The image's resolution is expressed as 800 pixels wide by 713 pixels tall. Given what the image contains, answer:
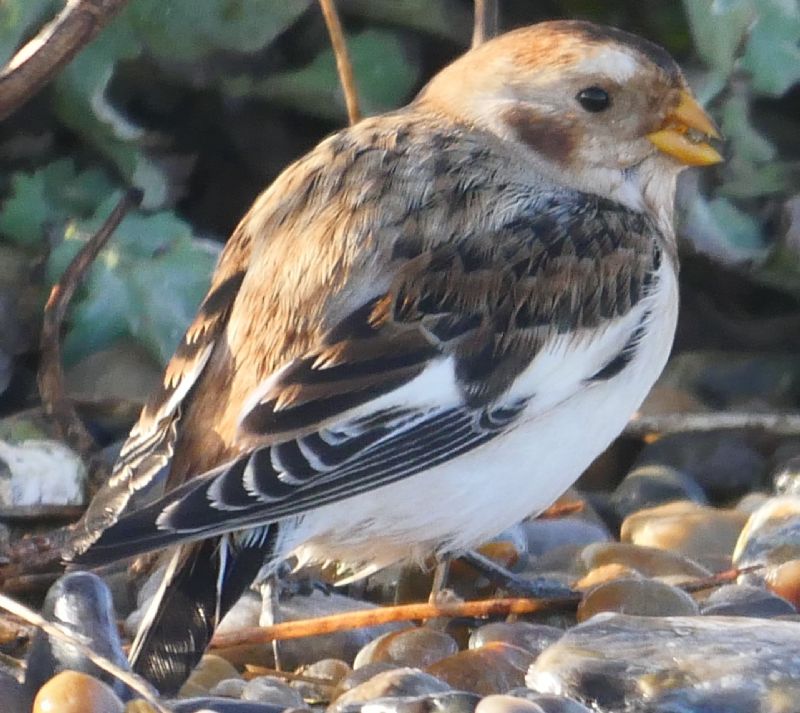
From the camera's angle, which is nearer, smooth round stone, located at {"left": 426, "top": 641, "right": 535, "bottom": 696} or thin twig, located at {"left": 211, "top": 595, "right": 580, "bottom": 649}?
smooth round stone, located at {"left": 426, "top": 641, "right": 535, "bottom": 696}

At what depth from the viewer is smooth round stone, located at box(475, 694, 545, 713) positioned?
7.01 feet

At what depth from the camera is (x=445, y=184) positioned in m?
2.82

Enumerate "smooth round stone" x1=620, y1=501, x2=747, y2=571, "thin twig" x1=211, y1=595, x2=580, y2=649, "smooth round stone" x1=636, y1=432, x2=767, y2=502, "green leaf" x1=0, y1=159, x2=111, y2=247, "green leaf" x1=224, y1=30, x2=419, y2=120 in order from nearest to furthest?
"thin twig" x1=211, y1=595, x2=580, y2=649, "smooth round stone" x1=620, y1=501, x2=747, y2=571, "smooth round stone" x1=636, y1=432, x2=767, y2=502, "green leaf" x1=0, y1=159, x2=111, y2=247, "green leaf" x1=224, y1=30, x2=419, y2=120

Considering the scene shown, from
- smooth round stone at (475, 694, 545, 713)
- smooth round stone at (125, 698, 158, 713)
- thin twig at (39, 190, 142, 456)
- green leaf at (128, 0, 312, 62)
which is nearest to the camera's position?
smooth round stone at (475, 694, 545, 713)

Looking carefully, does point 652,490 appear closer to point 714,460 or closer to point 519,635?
point 714,460

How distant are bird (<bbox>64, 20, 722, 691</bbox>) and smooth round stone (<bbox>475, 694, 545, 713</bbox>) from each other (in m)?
0.40

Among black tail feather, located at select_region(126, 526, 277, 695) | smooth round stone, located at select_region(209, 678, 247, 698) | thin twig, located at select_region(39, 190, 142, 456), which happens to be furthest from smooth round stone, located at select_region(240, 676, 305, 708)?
thin twig, located at select_region(39, 190, 142, 456)

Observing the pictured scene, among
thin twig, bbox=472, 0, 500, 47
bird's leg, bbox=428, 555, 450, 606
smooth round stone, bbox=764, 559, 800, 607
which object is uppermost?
thin twig, bbox=472, 0, 500, 47

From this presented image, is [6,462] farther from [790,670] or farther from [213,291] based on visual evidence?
[790,670]

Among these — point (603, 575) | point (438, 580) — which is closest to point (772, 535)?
point (603, 575)

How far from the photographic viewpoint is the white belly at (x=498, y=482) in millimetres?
2621

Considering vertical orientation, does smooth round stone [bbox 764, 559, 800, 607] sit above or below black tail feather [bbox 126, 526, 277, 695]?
below

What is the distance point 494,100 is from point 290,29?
1.12 meters

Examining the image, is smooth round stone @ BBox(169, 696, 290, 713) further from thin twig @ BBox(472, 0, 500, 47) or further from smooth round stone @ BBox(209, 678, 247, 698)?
thin twig @ BBox(472, 0, 500, 47)
